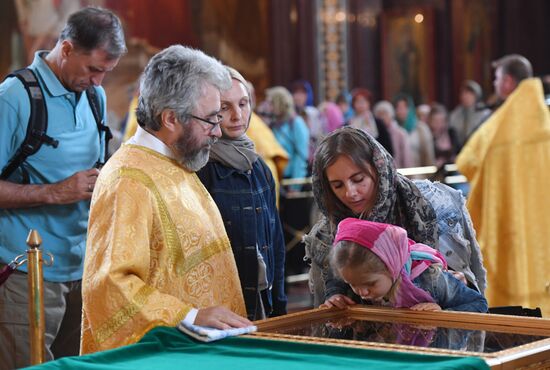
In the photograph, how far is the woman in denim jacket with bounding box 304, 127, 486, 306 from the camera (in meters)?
3.67

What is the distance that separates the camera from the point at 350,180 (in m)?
3.67

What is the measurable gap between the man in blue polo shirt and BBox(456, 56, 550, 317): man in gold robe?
12.8ft

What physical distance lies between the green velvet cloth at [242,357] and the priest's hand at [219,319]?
0.25ft

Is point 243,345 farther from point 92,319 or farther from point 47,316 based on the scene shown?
point 47,316

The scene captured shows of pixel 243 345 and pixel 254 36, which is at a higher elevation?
pixel 254 36

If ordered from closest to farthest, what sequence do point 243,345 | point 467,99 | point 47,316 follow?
point 243,345 < point 47,316 < point 467,99

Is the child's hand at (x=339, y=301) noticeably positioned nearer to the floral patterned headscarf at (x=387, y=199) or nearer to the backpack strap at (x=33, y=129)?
the floral patterned headscarf at (x=387, y=199)

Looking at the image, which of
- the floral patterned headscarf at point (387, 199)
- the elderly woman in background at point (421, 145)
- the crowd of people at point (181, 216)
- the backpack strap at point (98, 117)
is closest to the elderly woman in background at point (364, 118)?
the elderly woman in background at point (421, 145)

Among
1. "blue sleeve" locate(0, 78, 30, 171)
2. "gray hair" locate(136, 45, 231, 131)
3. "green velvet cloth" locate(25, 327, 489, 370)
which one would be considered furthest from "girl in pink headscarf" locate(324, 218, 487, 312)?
"blue sleeve" locate(0, 78, 30, 171)

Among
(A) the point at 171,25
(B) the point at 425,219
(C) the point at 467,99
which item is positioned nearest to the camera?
(B) the point at 425,219

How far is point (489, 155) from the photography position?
307 inches

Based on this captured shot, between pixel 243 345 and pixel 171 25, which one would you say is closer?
pixel 243 345

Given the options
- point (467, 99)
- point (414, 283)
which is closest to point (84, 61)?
point (414, 283)

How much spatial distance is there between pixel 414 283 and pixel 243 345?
72 centimetres
